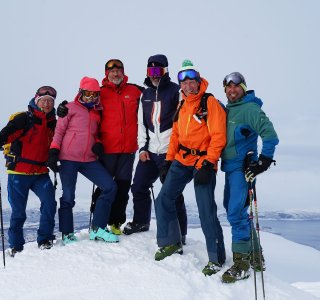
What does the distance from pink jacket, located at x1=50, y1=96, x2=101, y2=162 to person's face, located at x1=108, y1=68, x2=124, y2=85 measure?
0.65 m

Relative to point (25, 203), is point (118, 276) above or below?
below

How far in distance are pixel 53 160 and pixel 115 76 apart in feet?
5.84

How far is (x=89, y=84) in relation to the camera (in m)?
6.23

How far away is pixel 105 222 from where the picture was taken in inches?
252

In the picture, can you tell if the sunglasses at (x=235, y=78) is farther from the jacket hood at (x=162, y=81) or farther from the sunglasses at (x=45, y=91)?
the sunglasses at (x=45, y=91)

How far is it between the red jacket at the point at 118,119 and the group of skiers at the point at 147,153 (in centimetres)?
2

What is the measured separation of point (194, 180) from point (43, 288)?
7.90 ft

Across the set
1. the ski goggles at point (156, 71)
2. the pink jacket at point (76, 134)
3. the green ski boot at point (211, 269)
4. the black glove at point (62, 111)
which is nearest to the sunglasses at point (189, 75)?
the ski goggles at point (156, 71)

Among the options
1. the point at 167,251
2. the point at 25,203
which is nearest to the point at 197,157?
the point at 167,251

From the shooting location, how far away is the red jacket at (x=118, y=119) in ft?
21.3

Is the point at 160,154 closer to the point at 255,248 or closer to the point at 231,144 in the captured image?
the point at 231,144

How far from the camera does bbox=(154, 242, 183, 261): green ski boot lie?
5.62 meters

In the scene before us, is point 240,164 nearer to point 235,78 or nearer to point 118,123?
point 235,78

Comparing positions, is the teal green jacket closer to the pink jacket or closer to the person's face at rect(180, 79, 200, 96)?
the person's face at rect(180, 79, 200, 96)
